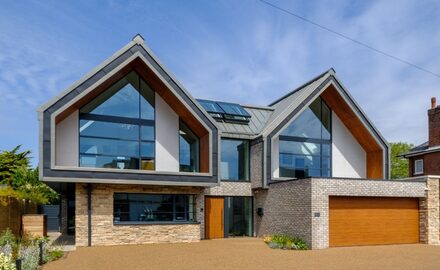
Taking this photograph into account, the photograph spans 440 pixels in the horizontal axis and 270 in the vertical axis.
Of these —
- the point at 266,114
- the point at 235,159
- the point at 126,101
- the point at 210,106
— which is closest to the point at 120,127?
the point at 126,101

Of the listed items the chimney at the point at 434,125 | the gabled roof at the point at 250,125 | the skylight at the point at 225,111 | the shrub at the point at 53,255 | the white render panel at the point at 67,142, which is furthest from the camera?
the chimney at the point at 434,125

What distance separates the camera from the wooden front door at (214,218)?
18.5 metres

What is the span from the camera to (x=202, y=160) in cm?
1784

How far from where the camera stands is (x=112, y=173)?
15.3 m

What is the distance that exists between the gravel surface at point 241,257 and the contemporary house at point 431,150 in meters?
14.3

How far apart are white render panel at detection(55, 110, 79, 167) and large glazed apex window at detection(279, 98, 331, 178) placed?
32.8 feet

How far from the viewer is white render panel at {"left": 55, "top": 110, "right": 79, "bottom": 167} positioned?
15.9 metres

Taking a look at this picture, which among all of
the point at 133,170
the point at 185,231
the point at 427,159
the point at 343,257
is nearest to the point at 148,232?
the point at 185,231

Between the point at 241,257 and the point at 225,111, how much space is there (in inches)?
376

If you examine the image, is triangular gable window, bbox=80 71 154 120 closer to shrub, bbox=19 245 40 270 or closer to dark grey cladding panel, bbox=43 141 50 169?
dark grey cladding panel, bbox=43 141 50 169

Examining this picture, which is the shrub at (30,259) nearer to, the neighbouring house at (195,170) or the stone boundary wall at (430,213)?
the neighbouring house at (195,170)

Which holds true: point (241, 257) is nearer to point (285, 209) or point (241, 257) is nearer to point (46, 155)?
point (285, 209)

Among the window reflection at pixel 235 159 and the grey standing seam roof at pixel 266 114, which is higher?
the grey standing seam roof at pixel 266 114

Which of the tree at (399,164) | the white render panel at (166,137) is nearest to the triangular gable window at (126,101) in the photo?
the white render panel at (166,137)
